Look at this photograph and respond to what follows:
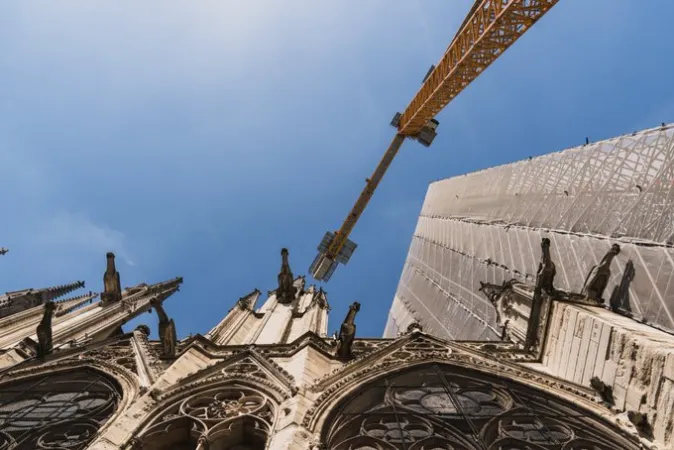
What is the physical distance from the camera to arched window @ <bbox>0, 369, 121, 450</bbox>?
24.8 ft

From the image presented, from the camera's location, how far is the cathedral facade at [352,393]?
285 inches

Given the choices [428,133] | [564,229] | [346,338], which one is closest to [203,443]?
[346,338]

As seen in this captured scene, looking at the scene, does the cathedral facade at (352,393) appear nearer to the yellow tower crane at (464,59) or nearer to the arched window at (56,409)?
the arched window at (56,409)

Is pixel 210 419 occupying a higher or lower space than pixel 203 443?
higher

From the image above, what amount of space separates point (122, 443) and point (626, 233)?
11.3 m

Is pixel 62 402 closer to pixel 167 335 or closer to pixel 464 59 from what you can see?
pixel 167 335

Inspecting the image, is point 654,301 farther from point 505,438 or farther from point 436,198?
point 436,198

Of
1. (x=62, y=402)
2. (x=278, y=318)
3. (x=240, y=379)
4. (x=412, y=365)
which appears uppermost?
(x=278, y=318)

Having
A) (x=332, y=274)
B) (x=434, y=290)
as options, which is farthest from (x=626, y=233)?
(x=332, y=274)

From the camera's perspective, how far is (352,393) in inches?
325

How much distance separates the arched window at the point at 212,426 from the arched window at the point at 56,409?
1041 millimetres

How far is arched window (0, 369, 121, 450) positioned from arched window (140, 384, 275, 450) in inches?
41.0

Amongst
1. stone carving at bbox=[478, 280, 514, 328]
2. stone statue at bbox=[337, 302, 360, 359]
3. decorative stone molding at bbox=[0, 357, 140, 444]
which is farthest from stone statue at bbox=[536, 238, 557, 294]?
decorative stone molding at bbox=[0, 357, 140, 444]

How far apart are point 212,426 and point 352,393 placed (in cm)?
228
